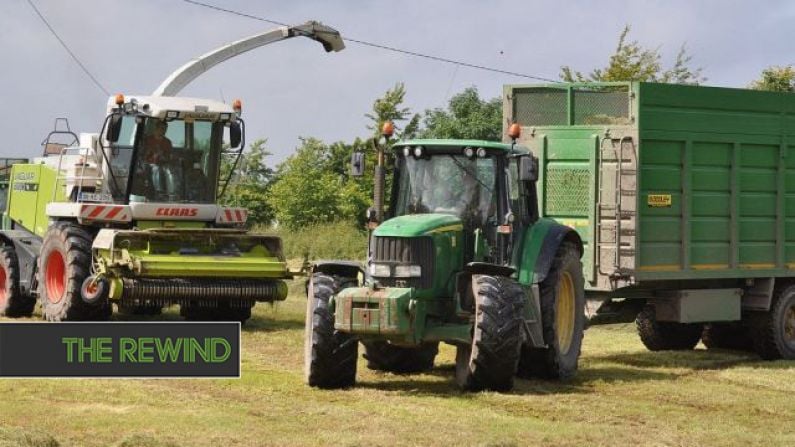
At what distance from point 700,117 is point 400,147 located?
425 centimetres

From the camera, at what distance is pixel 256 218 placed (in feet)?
147

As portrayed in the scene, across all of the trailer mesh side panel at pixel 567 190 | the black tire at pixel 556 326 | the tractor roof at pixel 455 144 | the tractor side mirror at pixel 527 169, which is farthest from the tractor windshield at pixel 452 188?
the trailer mesh side panel at pixel 567 190

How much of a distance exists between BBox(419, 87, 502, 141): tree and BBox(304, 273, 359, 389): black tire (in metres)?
28.8

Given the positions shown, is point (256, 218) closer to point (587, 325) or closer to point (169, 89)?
point (169, 89)

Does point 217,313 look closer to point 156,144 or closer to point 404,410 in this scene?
point 156,144

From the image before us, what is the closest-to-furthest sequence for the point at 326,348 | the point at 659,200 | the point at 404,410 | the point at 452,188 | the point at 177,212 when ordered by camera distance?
the point at 404,410
the point at 326,348
the point at 452,188
the point at 659,200
the point at 177,212

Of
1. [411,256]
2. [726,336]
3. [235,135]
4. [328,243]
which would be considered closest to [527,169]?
[411,256]

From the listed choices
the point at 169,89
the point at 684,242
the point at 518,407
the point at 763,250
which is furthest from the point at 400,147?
the point at 169,89

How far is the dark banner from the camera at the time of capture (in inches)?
520

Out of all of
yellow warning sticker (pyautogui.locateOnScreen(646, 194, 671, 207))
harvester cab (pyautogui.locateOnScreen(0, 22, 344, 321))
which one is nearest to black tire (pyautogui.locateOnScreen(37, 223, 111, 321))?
harvester cab (pyautogui.locateOnScreen(0, 22, 344, 321))

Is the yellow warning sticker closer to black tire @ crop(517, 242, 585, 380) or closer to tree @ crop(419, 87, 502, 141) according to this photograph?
black tire @ crop(517, 242, 585, 380)

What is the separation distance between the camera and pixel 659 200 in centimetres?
1627

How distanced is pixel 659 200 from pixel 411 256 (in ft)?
13.4

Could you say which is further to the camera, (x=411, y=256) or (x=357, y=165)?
(x=357, y=165)
